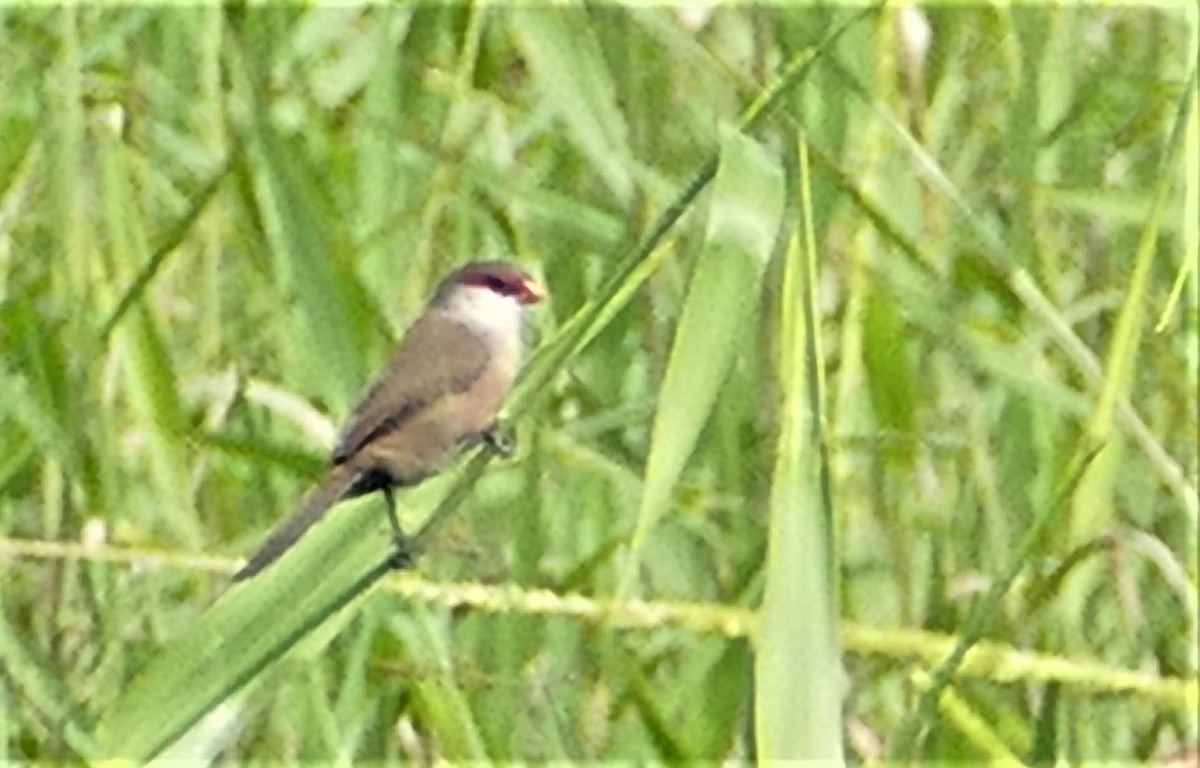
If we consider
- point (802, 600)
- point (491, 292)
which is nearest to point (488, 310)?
point (491, 292)

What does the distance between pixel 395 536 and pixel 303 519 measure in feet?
0.10

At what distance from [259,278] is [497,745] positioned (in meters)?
0.17

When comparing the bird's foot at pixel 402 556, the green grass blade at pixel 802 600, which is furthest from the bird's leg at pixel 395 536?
the green grass blade at pixel 802 600

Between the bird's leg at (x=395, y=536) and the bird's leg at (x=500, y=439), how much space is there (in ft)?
0.11

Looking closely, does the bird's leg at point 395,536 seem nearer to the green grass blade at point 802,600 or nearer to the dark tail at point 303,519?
the dark tail at point 303,519

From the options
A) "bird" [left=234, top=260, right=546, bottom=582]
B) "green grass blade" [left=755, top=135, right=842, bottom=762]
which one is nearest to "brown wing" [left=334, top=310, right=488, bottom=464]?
"bird" [left=234, top=260, right=546, bottom=582]

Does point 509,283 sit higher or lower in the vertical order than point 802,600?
higher

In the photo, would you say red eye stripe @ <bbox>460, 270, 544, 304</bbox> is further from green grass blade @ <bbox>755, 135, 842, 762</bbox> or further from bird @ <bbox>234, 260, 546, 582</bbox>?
green grass blade @ <bbox>755, 135, 842, 762</bbox>

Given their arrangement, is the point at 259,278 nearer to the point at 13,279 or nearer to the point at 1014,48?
the point at 13,279

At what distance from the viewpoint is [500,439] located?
498mm

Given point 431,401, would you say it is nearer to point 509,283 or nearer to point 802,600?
point 509,283

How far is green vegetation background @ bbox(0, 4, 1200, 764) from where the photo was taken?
0.49 meters

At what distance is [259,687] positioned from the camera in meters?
0.49

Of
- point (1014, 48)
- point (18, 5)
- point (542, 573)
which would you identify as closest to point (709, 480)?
point (542, 573)
